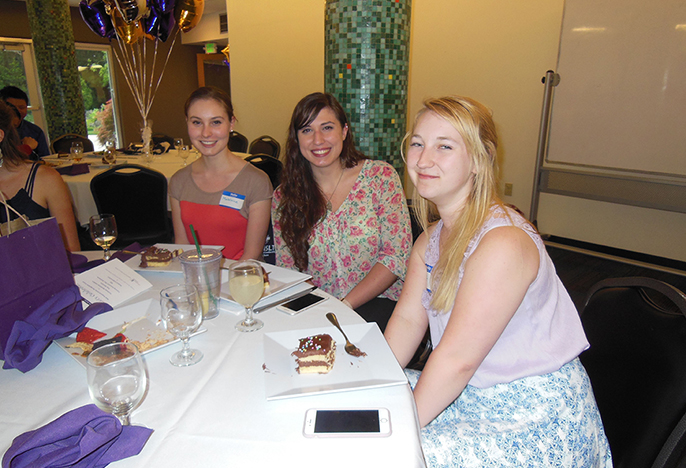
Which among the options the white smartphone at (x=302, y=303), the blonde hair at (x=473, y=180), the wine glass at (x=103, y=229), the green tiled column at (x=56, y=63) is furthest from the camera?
the green tiled column at (x=56, y=63)

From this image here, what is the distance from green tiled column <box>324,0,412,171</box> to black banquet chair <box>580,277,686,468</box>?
2.04 metres

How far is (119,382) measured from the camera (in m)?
0.91

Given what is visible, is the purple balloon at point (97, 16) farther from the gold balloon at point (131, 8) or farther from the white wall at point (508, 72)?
the white wall at point (508, 72)

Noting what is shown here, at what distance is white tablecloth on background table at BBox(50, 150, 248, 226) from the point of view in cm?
366

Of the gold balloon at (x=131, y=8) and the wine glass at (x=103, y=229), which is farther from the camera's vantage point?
the gold balloon at (x=131, y=8)

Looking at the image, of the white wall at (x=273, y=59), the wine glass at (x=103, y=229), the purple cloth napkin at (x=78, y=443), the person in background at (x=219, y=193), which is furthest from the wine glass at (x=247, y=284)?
the white wall at (x=273, y=59)

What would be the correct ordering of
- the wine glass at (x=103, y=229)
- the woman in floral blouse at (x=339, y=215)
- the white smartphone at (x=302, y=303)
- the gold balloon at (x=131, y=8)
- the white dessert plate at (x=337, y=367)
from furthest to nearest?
the gold balloon at (x=131, y=8), the woman in floral blouse at (x=339, y=215), the wine glass at (x=103, y=229), the white smartphone at (x=302, y=303), the white dessert plate at (x=337, y=367)

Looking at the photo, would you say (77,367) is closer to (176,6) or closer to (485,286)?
(485,286)

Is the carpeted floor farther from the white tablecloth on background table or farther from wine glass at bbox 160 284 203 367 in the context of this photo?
the white tablecloth on background table

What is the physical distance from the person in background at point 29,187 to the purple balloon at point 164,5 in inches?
119

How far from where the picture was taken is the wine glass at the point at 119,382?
34.8 inches

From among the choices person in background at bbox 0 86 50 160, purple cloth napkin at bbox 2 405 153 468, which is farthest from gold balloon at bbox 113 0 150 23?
purple cloth napkin at bbox 2 405 153 468

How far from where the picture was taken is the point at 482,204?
1.26 meters

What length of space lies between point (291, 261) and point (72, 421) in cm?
151
